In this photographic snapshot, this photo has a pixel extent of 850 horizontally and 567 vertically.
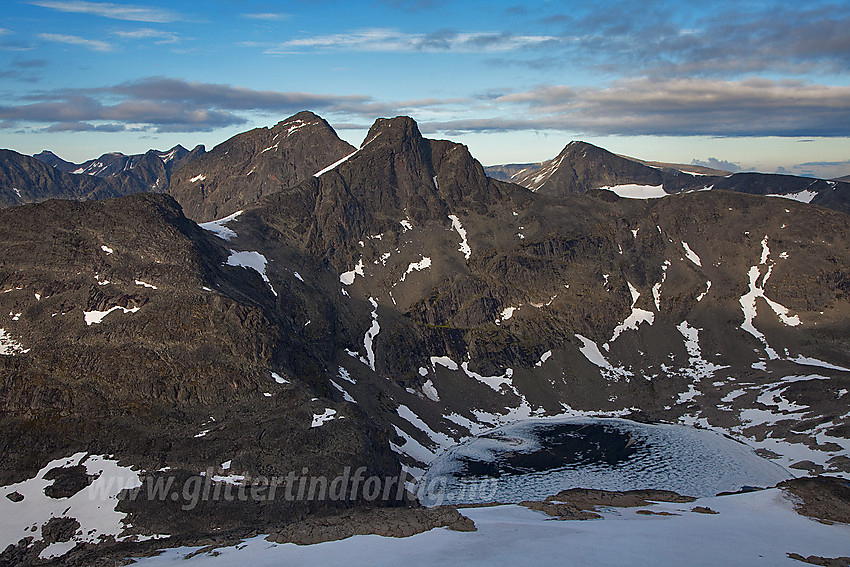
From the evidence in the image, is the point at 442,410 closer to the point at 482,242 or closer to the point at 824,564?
the point at 482,242

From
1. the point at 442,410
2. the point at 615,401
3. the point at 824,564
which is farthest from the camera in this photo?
the point at 615,401

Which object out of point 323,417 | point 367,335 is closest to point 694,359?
point 367,335

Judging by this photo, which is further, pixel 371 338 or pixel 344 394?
pixel 371 338

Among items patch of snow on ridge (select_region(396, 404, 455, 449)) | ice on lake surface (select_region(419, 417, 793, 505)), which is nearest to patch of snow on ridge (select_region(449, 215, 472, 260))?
ice on lake surface (select_region(419, 417, 793, 505))

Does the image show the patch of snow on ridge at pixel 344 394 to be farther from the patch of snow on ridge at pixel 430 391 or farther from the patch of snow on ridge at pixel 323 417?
the patch of snow on ridge at pixel 430 391

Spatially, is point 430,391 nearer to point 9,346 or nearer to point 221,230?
point 221,230

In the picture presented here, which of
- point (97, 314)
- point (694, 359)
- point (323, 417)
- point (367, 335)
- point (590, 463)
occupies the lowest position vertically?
point (590, 463)

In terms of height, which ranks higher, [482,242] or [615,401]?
[482,242]

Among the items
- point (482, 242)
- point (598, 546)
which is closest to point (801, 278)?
point (482, 242)

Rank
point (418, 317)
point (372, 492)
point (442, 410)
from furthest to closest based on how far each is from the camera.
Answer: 1. point (418, 317)
2. point (442, 410)
3. point (372, 492)
